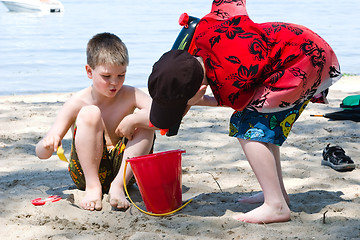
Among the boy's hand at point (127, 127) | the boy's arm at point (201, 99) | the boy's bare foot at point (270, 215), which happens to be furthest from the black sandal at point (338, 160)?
the boy's hand at point (127, 127)

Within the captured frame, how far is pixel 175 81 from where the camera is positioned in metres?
2.20

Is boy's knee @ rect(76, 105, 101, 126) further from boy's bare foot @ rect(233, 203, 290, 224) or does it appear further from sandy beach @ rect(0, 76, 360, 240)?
boy's bare foot @ rect(233, 203, 290, 224)

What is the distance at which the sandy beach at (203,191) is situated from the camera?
2297 mm

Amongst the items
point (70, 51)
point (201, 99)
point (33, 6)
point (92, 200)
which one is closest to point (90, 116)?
point (92, 200)

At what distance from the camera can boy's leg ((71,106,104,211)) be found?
106 inches

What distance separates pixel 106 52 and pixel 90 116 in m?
0.36

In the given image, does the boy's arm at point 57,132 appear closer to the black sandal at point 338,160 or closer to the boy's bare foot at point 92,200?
the boy's bare foot at point 92,200

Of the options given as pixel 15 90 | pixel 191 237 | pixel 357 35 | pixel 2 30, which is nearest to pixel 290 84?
pixel 191 237

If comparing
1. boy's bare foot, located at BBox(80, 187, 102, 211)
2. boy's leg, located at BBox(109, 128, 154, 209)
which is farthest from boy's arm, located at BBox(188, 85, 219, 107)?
boy's bare foot, located at BBox(80, 187, 102, 211)

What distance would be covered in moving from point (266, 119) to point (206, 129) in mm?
1936

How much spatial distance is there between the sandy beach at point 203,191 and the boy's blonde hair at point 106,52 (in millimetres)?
742

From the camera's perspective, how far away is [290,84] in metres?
2.32

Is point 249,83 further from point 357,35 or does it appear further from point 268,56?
point 357,35

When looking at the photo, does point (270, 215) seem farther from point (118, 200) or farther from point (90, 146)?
point (90, 146)
